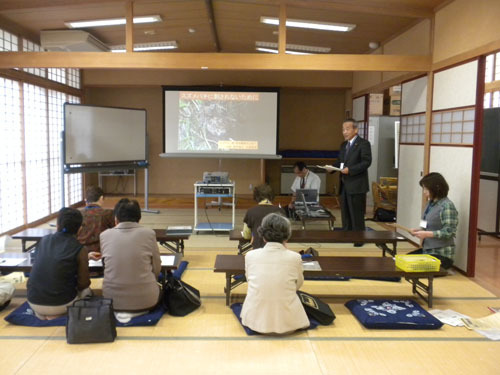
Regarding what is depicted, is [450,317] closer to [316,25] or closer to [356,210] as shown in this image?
[356,210]

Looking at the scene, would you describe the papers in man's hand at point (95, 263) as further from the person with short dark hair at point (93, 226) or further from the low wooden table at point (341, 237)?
the low wooden table at point (341, 237)

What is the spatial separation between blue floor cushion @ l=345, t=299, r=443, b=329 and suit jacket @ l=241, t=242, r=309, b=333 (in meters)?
0.57

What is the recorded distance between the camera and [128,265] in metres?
3.18

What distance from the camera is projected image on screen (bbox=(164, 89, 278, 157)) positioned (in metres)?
7.71

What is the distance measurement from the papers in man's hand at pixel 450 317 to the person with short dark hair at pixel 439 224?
30.5 inches

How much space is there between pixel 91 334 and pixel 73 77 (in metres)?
6.55

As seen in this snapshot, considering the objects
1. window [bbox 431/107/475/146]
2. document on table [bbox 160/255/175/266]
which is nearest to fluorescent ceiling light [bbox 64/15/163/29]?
document on table [bbox 160/255/175/266]

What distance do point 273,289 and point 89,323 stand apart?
1166 mm

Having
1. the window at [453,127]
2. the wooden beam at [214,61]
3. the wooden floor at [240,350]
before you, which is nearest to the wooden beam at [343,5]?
the wooden beam at [214,61]

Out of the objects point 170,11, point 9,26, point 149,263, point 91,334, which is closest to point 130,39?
point 170,11

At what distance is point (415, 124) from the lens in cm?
580

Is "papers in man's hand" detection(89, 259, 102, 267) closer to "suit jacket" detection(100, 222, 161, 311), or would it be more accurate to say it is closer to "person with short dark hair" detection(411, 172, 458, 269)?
"suit jacket" detection(100, 222, 161, 311)

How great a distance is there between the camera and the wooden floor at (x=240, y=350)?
8.86 ft

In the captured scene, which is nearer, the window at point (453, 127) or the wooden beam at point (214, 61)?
the window at point (453, 127)
